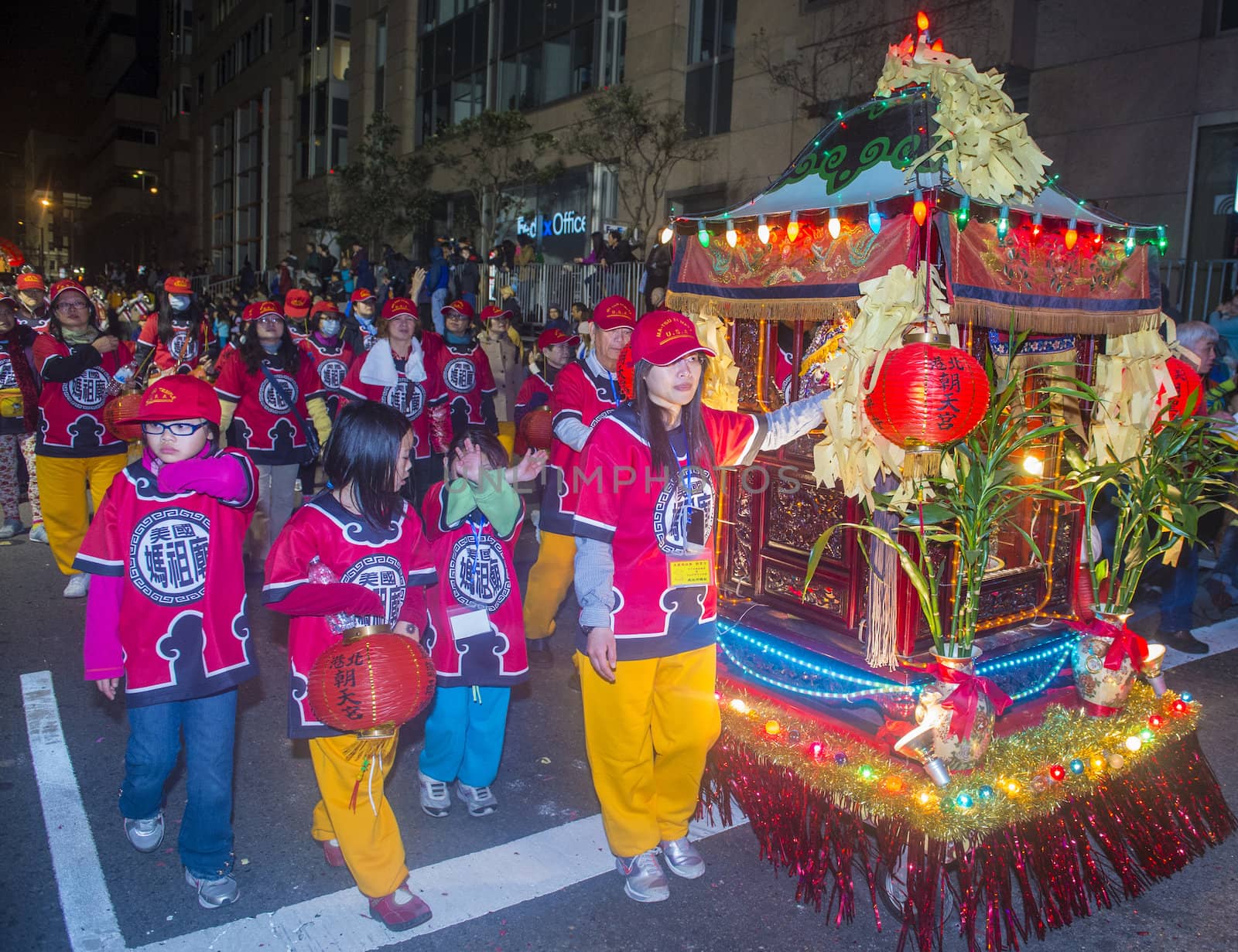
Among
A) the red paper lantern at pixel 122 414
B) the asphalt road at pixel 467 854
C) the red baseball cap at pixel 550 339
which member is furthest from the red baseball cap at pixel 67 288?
the red baseball cap at pixel 550 339

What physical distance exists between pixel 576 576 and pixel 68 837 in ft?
7.22

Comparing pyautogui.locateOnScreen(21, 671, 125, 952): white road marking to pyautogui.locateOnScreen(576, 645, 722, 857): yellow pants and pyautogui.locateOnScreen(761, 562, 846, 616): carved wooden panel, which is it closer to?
pyautogui.locateOnScreen(576, 645, 722, 857): yellow pants

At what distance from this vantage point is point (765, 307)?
168 inches

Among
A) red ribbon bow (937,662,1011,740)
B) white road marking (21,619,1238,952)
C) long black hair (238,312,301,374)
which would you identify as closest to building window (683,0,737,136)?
long black hair (238,312,301,374)

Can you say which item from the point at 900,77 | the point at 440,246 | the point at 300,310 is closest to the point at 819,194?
the point at 900,77

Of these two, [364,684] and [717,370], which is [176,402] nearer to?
[364,684]

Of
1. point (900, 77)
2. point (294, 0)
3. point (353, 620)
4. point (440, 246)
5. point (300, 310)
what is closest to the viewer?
point (353, 620)

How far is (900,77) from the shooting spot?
402 cm

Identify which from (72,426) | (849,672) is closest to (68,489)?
(72,426)

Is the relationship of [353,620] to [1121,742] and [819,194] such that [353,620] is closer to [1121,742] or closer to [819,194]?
[819,194]

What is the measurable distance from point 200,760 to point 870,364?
270 cm

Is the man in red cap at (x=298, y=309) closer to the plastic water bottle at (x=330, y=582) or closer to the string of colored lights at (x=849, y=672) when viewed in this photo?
the string of colored lights at (x=849, y=672)

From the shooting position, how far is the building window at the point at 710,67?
18375mm

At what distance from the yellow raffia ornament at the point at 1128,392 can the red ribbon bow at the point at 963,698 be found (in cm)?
164
